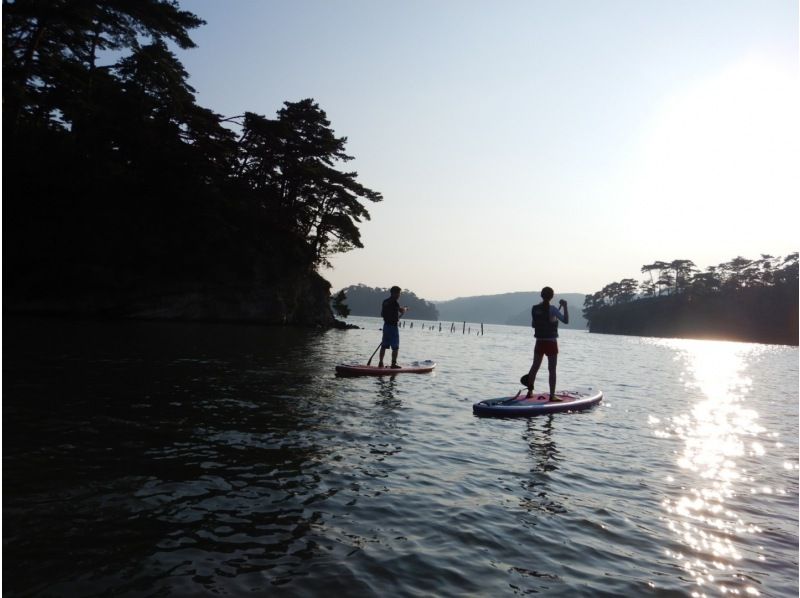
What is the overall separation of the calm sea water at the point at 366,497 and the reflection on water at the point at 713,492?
4cm

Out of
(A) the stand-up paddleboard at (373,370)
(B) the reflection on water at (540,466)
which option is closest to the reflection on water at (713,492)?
(B) the reflection on water at (540,466)

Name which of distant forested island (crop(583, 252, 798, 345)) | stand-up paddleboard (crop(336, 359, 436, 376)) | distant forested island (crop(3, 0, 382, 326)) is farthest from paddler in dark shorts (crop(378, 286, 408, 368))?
distant forested island (crop(583, 252, 798, 345))

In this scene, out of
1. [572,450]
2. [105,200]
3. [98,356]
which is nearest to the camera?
[572,450]

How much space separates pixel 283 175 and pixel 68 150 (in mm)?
21509

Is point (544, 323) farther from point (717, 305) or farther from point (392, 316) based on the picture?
point (717, 305)

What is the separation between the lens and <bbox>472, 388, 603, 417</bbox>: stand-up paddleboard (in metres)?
11.9

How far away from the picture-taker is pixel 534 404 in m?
12.8

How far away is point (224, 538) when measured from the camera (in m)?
4.73

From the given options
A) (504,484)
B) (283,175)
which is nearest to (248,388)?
(504,484)

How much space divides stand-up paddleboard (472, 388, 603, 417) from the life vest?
6.03ft

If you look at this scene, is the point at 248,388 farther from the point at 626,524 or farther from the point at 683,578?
the point at 683,578

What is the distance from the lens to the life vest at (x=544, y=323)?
13.3 meters

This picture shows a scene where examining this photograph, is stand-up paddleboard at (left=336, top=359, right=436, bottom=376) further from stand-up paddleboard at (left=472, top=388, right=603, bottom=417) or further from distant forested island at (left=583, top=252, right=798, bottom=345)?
distant forested island at (left=583, top=252, right=798, bottom=345)

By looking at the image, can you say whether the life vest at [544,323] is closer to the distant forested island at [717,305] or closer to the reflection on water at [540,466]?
the reflection on water at [540,466]
